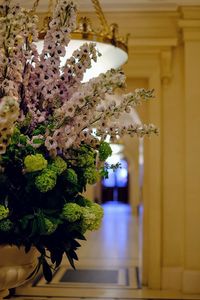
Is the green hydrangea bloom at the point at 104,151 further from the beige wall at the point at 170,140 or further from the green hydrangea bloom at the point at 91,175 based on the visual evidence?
the beige wall at the point at 170,140

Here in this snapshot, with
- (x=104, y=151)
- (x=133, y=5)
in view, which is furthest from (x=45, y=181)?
(x=133, y=5)

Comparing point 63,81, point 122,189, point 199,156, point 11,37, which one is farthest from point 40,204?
point 122,189

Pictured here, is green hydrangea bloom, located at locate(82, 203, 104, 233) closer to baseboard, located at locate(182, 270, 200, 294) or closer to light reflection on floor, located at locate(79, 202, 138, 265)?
baseboard, located at locate(182, 270, 200, 294)

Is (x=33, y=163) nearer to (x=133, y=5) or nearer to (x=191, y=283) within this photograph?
(x=191, y=283)

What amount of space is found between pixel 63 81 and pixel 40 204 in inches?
15.0

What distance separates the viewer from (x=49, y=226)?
1402 mm

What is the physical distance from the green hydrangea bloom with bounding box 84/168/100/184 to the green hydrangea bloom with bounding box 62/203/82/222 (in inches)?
5.7

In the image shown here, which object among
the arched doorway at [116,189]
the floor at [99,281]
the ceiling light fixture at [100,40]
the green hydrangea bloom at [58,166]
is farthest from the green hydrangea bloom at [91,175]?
the arched doorway at [116,189]

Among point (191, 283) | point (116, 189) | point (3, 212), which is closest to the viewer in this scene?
point (3, 212)

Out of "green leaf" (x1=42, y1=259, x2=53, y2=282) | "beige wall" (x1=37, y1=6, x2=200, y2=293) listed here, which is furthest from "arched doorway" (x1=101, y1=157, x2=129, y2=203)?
"green leaf" (x1=42, y1=259, x2=53, y2=282)

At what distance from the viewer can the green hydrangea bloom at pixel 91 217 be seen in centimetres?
150

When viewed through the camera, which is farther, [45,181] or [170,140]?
[170,140]

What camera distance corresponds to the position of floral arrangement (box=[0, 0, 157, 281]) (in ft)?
4.65

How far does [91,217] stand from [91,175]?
16cm
